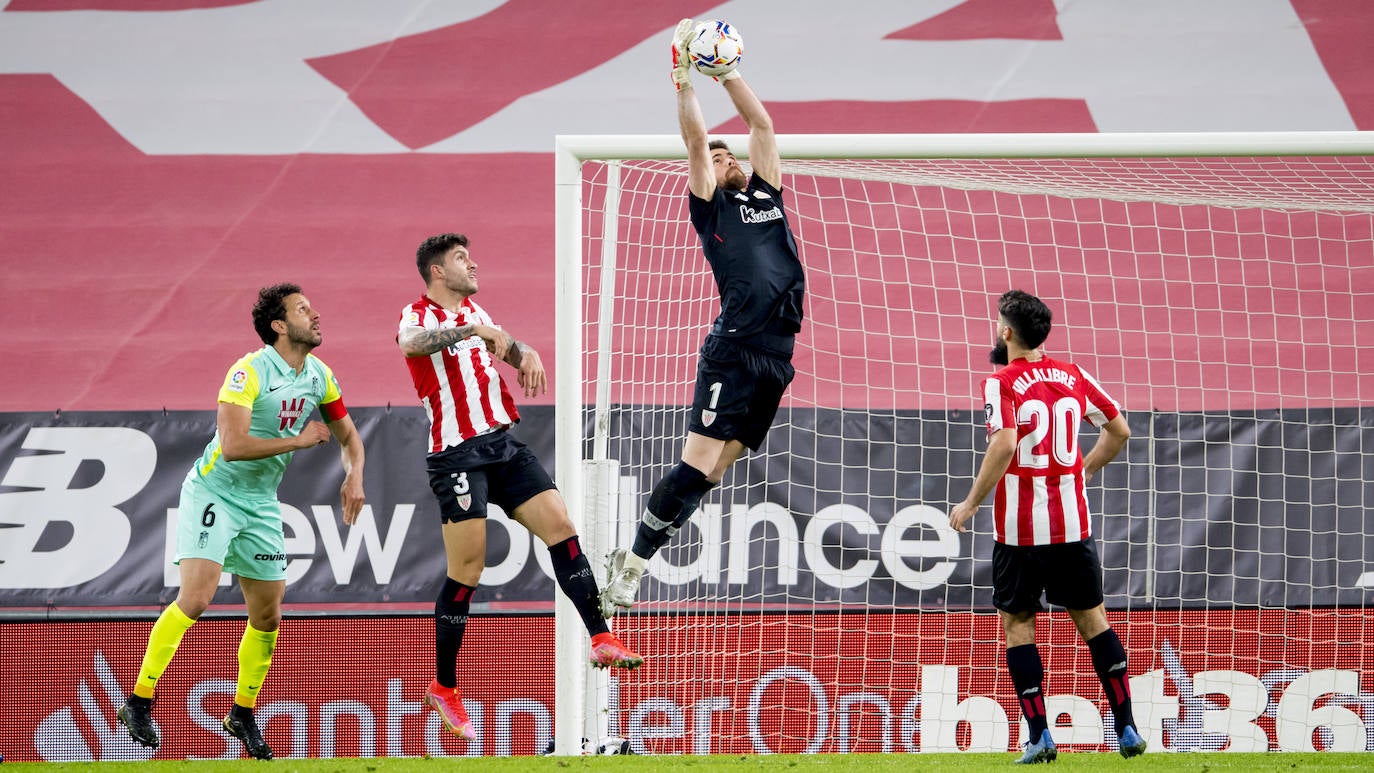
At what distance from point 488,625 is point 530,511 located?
8.07 feet

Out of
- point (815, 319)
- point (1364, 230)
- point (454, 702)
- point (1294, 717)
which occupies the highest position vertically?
point (1364, 230)

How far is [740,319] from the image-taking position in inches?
182

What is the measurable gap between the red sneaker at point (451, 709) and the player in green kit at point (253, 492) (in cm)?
86

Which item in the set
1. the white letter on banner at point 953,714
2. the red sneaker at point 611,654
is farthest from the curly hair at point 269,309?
the white letter on banner at point 953,714

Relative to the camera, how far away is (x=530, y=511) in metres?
4.92

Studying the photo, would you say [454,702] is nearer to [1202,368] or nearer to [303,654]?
[303,654]

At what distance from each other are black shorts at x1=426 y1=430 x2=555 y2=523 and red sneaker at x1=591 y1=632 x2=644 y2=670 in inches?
26.6

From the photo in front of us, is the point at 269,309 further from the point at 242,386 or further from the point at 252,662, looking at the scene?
the point at 252,662

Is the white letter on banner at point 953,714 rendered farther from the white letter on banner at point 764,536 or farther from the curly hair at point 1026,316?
the curly hair at point 1026,316

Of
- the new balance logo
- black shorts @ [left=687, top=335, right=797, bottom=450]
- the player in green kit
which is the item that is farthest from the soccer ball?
the new balance logo

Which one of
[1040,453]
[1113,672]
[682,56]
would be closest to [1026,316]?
[1040,453]

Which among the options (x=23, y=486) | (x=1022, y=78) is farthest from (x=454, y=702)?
(x=1022, y=78)

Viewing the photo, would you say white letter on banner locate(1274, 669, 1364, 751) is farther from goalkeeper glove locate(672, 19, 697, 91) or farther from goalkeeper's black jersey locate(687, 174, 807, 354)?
goalkeeper glove locate(672, 19, 697, 91)

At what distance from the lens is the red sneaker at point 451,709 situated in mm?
4844
